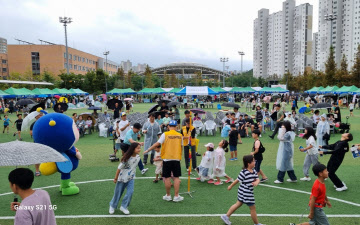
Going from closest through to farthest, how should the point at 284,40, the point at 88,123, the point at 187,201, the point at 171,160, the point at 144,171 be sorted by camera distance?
the point at 171,160, the point at 187,201, the point at 144,171, the point at 88,123, the point at 284,40

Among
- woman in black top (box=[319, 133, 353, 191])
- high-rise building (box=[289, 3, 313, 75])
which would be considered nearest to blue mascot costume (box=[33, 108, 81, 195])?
woman in black top (box=[319, 133, 353, 191])

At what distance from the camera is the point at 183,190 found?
751cm

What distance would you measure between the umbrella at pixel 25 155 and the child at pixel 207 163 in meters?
4.66

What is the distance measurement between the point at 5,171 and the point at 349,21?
107720 millimetres

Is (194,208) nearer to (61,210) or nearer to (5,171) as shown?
(61,210)

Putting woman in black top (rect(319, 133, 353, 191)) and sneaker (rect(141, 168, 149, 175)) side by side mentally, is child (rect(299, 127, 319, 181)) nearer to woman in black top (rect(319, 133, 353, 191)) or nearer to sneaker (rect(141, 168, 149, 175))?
woman in black top (rect(319, 133, 353, 191))

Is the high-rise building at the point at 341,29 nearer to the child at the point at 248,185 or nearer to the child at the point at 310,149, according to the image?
the child at the point at 310,149

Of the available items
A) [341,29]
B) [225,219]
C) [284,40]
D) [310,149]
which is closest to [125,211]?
[225,219]

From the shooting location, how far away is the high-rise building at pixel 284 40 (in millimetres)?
114688

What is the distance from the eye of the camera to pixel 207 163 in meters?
8.00

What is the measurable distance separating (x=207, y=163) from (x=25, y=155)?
516cm

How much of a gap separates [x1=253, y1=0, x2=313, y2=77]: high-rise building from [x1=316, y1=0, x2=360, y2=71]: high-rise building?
33.2ft

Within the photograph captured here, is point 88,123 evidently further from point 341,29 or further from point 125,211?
point 341,29

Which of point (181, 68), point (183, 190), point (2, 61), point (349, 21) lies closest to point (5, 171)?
point (183, 190)
